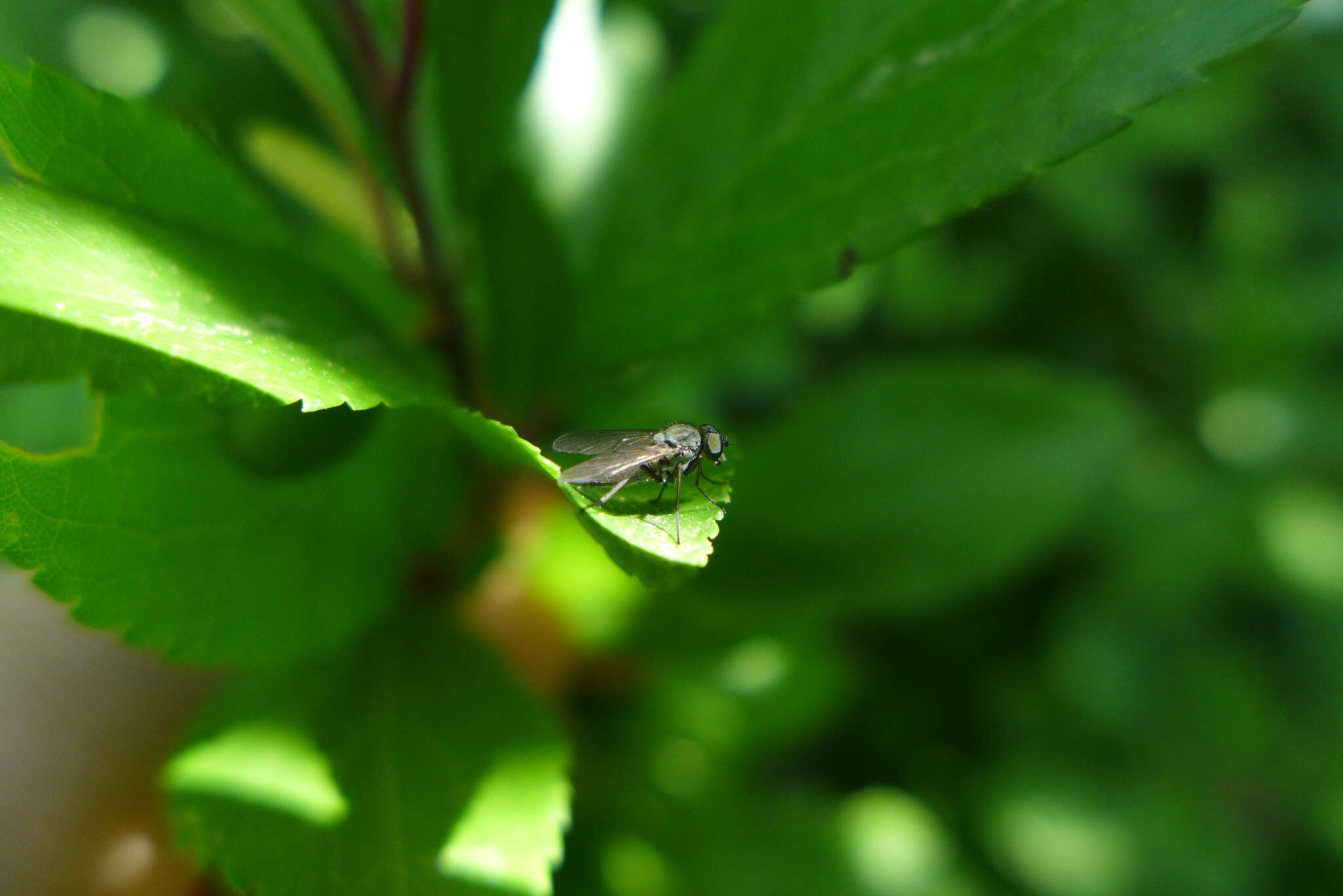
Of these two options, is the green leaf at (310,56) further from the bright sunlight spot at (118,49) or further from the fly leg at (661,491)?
the bright sunlight spot at (118,49)

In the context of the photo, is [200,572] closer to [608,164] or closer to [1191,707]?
[608,164]

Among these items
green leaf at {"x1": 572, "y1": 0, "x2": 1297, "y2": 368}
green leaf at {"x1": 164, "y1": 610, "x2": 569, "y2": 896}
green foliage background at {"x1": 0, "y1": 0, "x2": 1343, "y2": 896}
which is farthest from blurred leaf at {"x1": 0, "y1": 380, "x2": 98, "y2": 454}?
green leaf at {"x1": 572, "y1": 0, "x2": 1297, "y2": 368}

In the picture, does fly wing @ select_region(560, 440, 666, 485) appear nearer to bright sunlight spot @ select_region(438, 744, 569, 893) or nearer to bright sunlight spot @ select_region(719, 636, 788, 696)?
bright sunlight spot @ select_region(438, 744, 569, 893)

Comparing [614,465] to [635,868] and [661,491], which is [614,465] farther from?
[635,868]

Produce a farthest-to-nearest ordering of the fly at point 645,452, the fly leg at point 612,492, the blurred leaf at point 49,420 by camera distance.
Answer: the blurred leaf at point 49,420 → the fly at point 645,452 → the fly leg at point 612,492

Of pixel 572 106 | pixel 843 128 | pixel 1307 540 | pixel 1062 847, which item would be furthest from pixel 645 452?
pixel 1307 540

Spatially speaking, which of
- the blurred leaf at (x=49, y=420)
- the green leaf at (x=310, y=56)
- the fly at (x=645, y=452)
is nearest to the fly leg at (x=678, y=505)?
the fly at (x=645, y=452)
